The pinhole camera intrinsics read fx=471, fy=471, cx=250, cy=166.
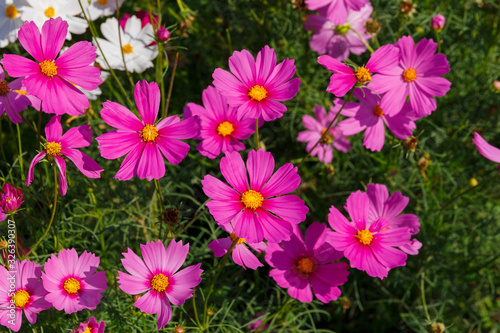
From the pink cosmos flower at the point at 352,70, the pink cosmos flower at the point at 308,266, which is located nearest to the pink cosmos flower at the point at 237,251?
the pink cosmos flower at the point at 308,266

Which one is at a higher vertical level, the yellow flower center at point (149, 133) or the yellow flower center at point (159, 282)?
the yellow flower center at point (149, 133)

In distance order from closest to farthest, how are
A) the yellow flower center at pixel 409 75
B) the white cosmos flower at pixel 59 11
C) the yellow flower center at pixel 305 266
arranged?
the yellow flower center at pixel 305 266, the yellow flower center at pixel 409 75, the white cosmos flower at pixel 59 11

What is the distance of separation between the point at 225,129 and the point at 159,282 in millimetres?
417

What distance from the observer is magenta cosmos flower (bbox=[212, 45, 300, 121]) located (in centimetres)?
105

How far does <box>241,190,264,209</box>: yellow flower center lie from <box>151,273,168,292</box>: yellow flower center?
9.4 inches

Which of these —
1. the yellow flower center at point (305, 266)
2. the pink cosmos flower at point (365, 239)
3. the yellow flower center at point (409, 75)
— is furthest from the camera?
the yellow flower center at point (409, 75)

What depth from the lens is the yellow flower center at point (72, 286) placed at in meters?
1.02

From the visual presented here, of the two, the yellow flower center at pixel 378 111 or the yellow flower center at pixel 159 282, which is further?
the yellow flower center at pixel 378 111

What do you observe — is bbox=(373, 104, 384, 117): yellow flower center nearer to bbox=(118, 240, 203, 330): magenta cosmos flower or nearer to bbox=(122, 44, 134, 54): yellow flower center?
bbox=(118, 240, 203, 330): magenta cosmos flower

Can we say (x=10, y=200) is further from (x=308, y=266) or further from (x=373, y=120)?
(x=373, y=120)

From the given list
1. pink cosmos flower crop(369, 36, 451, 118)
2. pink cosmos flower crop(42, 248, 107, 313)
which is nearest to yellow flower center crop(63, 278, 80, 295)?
pink cosmos flower crop(42, 248, 107, 313)

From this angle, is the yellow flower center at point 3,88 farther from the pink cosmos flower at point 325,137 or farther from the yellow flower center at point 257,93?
the pink cosmos flower at point 325,137

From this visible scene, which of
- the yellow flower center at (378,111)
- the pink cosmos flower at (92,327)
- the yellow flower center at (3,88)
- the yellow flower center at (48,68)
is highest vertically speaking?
the yellow flower center at (378,111)

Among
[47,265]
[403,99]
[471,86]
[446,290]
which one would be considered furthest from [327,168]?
[47,265]
